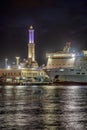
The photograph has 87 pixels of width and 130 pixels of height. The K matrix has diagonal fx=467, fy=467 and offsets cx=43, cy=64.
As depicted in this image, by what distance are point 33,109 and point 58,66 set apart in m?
60.5

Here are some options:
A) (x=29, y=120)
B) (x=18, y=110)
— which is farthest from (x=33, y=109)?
(x=29, y=120)

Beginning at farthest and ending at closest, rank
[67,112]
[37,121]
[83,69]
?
[83,69] < [67,112] < [37,121]

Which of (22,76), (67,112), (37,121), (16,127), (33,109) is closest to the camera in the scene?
(16,127)

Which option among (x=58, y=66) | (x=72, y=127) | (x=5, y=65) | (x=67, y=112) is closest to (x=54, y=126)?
(x=72, y=127)

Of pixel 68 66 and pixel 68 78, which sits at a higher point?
pixel 68 66

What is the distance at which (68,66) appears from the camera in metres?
91.3

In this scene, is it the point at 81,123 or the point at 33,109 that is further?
the point at 33,109

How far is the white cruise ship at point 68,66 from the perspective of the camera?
8694 cm

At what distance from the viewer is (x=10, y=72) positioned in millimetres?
118125

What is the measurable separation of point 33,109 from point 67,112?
3.20m

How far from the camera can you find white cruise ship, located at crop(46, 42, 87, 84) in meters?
86.9

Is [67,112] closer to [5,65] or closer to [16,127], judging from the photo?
[16,127]

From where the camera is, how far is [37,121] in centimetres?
2667

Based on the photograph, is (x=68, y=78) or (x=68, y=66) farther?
(x=68, y=66)
